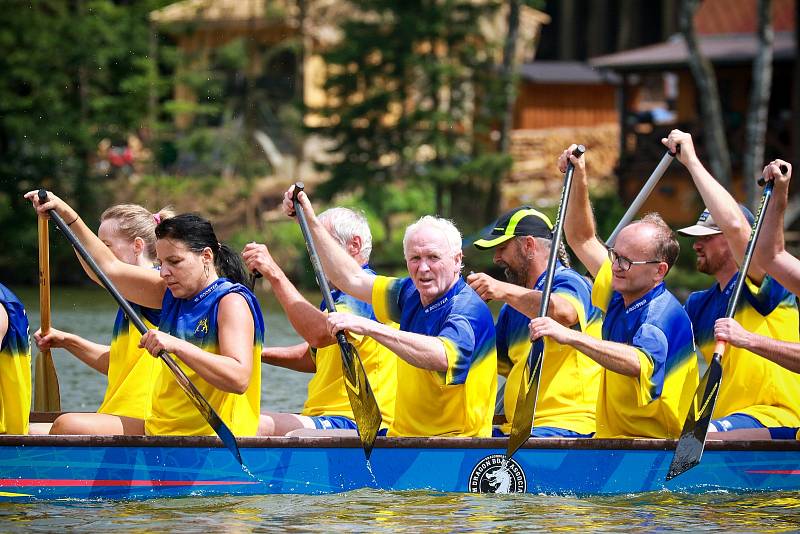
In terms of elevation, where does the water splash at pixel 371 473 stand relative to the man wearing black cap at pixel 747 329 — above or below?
below

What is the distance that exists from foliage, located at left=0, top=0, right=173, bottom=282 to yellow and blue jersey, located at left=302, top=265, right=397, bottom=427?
19.9m

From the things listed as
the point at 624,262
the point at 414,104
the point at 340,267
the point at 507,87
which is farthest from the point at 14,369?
the point at 507,87

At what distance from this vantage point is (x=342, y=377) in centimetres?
847

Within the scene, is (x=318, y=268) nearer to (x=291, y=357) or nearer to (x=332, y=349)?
(x=332, y=349)

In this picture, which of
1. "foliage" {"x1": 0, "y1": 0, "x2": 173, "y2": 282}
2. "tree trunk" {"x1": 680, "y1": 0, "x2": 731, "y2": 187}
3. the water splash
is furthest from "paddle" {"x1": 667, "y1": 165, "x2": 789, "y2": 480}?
"foliage" {"x1": 0, "y1": 0, "x2": 173, "y2": 282}

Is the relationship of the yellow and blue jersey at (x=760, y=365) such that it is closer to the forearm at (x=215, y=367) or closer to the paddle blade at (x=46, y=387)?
the forearm at (x=215, y=367)

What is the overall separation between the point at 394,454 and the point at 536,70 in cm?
2983

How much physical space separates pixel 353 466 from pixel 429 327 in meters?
0.92

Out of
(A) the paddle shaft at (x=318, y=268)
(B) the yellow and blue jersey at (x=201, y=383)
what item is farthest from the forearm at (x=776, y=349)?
(B) the yellow and blue jersey at (x=201, y=383)

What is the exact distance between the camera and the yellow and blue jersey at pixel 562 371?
8.10 meters

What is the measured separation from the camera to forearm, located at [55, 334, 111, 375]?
8.70 metres

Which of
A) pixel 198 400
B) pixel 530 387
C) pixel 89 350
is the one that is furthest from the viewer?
pixel 89 350

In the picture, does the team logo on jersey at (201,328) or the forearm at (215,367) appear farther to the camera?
the team logo on jersey at (201,328)

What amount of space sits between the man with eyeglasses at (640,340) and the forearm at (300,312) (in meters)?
1.30
